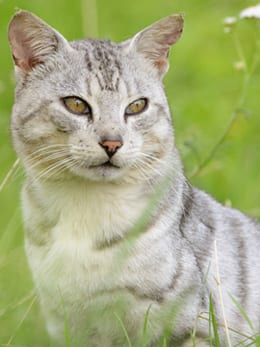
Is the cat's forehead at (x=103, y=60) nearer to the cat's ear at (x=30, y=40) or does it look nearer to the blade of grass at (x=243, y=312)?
the cat's ear at (x=30, y=40)

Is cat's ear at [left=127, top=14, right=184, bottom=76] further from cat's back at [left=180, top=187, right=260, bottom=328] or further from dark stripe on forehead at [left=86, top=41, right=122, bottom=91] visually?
cat's back at [left=180, top=187, right=260, bottom=328]

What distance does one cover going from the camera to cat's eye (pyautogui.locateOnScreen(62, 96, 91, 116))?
4.41 meters

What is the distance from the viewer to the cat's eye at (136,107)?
4484mm

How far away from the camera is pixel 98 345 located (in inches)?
177

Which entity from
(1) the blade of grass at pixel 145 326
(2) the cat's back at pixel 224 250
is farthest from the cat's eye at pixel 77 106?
(1) the blade of grass at pixel 145 326

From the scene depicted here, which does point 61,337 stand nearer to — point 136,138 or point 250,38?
point 136,138

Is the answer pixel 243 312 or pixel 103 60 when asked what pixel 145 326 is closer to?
→ pixel 243 312

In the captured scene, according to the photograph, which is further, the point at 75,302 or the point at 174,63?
the point at 174,63

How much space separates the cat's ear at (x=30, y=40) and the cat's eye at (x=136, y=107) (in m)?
0.43

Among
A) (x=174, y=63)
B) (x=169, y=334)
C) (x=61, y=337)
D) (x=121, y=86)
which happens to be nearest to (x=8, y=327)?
(x=61, y=337)

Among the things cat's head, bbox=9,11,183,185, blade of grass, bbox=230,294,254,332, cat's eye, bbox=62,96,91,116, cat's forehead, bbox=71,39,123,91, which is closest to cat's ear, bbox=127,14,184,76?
cat's head, bbox=9,11,183,185

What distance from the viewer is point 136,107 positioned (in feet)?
14.9

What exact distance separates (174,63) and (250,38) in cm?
78

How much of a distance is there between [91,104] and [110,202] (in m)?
0.43
